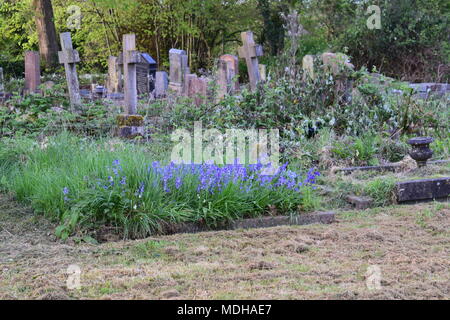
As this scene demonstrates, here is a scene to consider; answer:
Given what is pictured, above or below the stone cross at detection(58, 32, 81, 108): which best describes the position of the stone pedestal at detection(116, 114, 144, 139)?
below

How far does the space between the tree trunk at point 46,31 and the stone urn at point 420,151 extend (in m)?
12.3

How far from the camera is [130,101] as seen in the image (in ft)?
26.6

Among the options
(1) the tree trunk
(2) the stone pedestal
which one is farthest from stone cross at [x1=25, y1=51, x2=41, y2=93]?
(1) the tree trunk

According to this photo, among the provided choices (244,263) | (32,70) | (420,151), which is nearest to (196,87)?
(32,70)

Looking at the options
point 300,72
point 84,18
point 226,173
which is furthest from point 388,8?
point 226,173

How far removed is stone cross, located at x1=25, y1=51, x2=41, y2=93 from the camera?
10.3 meters

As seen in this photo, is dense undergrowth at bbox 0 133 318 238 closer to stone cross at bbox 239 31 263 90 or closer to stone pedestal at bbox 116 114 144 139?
stone pedestal at bbox 116 114 144 139

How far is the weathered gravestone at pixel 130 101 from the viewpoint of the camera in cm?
759

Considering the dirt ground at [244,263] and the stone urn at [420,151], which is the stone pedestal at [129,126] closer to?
the dirt ground at [244,263]

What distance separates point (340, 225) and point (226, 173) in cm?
104
